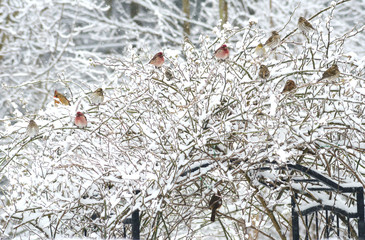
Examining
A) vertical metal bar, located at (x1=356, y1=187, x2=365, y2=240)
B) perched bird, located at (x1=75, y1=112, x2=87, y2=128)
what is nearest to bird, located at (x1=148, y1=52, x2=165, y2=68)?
perched bird, located at (x1=75, y1=112, x2=87, y2=128)

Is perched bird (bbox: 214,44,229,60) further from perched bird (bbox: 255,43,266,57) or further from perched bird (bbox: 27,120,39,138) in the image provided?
perched bird (bbox: 27,120,39,138)

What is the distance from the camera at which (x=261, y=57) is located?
196 cm

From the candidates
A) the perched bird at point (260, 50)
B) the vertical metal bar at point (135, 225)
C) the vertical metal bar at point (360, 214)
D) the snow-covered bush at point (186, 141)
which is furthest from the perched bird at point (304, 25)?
the vertical metal bar at point (135, 225)

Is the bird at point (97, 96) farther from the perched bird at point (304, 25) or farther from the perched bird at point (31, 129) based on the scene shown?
the perched bird at point (304, 25)

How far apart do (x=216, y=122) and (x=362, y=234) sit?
0.71 m

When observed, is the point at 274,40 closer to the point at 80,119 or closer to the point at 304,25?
the point at 304,25

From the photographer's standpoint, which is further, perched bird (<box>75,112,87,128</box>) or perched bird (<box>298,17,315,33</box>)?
perched bird (<box>298,17,315,33</box>)

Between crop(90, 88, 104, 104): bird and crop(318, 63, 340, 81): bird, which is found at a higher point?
crop(90, 88, 104, 104): bird

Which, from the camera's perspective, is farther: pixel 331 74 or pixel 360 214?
pixel 360 214

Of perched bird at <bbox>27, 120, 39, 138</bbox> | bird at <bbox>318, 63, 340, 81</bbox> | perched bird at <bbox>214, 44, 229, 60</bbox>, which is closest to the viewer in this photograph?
bird at <bbox>318, 63, 340, 81</bbox>

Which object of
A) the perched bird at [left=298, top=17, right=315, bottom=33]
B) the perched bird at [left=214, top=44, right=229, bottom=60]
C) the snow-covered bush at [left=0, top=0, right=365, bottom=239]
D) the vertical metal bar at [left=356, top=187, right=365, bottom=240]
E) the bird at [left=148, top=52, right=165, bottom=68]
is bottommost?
the vertical metal bar at [left=356, top=187, right=365, bottom=240]

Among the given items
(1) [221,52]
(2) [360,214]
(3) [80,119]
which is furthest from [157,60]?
Answer: (2) [360,214]

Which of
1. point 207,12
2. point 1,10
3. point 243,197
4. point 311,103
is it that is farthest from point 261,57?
point 207,12

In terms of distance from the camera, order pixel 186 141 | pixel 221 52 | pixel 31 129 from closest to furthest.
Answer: pixel 221 52
pixel 31 129
pixel 186 141
